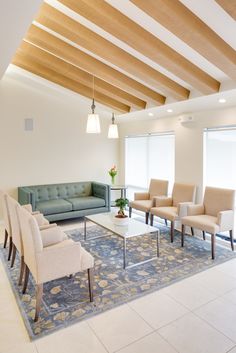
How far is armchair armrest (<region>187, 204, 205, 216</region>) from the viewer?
14.1 ft

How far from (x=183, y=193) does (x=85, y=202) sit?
6.76ft

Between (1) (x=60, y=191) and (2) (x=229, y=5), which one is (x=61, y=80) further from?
(2) (x=229, y=5)

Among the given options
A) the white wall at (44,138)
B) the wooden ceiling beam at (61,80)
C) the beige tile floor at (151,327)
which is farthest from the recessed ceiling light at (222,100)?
the white wall at (44,138)

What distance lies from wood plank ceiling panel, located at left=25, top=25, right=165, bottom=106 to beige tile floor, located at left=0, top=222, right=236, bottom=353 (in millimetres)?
3135

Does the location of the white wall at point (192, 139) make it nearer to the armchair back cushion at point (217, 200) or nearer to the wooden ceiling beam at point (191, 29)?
the armchair back cushion at point (217, 200)

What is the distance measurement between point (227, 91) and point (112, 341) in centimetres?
334

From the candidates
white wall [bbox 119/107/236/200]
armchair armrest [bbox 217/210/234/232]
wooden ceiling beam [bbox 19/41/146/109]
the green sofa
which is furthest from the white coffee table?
wooden ceiling beam [bbox 19/41/146/109]

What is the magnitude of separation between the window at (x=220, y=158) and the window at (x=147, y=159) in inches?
36.5

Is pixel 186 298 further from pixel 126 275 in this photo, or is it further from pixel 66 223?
pixel 66 223

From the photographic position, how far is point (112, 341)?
6.90 feet

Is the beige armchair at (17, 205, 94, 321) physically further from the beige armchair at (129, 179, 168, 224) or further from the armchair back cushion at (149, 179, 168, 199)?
the armchair back cushion at (149, 179, 168, 199)

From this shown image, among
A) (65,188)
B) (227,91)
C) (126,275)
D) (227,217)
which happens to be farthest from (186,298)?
(65,188)

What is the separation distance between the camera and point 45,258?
2.38 m

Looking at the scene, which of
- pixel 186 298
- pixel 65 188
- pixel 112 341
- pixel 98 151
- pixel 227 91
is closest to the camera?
pixel 112 341
